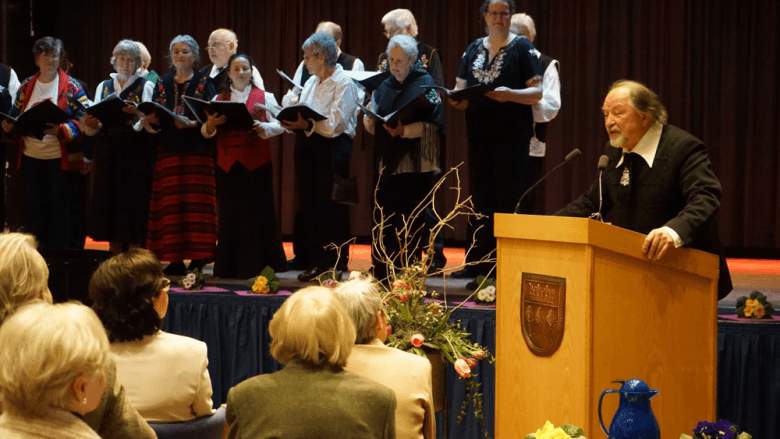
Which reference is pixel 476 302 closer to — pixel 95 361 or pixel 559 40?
pixel 95 361

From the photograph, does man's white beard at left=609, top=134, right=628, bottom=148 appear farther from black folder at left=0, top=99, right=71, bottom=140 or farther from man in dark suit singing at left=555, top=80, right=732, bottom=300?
black folder at left=0, top=99, right=71, bottom=140

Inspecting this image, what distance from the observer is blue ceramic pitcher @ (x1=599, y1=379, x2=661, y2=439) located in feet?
7.36

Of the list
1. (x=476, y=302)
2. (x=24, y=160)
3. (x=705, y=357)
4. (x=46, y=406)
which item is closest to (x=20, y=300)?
(x=46, y=406)

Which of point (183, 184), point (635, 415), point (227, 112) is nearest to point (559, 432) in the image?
point (635, 415)

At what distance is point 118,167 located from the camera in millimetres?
5195

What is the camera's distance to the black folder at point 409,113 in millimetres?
4223

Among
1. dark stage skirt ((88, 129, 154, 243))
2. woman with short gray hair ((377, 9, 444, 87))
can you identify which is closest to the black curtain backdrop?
woman with short gray hair ((377, 9, 444, 87))

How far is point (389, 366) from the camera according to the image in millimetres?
1998

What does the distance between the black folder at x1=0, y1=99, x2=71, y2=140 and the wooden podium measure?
3.34 m

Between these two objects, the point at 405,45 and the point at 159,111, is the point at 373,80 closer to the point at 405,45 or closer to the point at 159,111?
the point at 405,45

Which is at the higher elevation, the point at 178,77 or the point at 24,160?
the point at 178,77

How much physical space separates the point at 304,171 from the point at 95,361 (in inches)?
142

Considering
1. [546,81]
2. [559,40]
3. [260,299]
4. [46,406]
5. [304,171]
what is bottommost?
[260,299]

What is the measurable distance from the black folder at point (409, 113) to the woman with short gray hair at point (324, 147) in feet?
1.38
